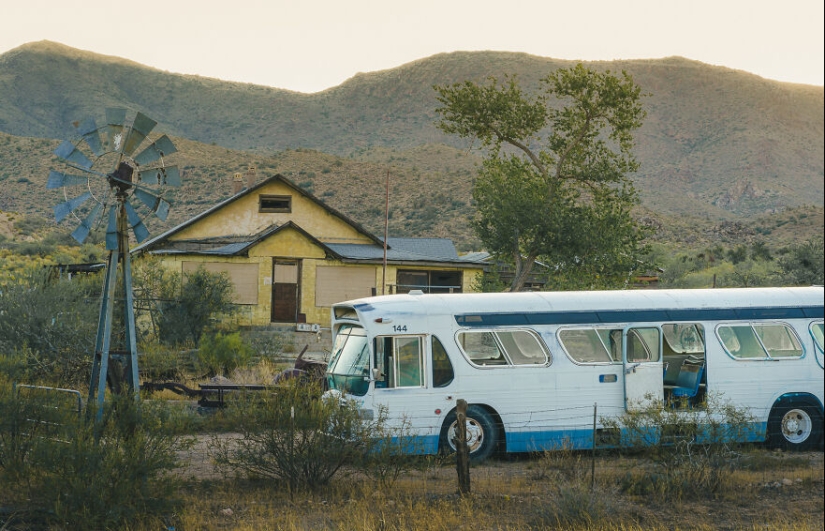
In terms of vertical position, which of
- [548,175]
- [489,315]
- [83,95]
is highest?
[83,95]

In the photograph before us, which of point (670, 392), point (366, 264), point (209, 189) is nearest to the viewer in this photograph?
point (670, 392)

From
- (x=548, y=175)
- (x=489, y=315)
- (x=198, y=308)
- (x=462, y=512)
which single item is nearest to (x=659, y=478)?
(x=462, y=512)

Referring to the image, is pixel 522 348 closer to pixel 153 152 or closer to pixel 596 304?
pixel 596 304

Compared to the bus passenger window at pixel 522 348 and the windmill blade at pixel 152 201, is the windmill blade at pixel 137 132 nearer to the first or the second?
the windmill blade at pixel 152 201

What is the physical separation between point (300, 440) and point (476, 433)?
10.3 ft

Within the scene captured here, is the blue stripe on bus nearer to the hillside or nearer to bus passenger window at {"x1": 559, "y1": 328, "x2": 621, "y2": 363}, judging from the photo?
bus passenger window at {"x1": 559, "y1": 328, "x2": 621, "y2": 363}

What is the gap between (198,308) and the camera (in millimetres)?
27812

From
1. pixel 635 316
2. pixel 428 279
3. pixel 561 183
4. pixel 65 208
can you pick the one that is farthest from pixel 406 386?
pixel 428 279

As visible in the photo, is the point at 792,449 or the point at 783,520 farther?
the point at 792,449

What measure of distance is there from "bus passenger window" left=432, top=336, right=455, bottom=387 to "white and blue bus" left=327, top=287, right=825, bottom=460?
15 millimetres

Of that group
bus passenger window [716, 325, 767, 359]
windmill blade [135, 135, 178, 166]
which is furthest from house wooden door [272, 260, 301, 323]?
bus passenger window [716, 325, 767, 359]

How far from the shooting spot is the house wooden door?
35.2 meters

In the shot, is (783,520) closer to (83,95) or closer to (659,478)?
(659,478)

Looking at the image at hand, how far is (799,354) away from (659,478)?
15.7 ft
